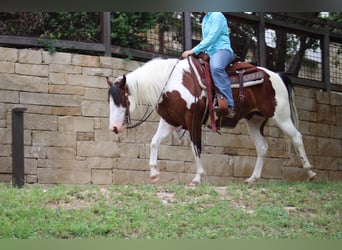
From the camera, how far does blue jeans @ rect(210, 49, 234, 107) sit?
18.7ft

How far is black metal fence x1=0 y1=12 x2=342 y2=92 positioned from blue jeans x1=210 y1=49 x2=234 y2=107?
1172mm

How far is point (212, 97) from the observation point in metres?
5.75

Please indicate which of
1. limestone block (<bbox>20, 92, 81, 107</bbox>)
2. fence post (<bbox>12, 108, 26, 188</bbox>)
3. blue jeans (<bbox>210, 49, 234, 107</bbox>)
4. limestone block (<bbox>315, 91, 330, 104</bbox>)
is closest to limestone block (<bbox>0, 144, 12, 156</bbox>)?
limestone block (<bbox>20, 92, 81, 107</bbox>)

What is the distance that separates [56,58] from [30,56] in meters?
0.22

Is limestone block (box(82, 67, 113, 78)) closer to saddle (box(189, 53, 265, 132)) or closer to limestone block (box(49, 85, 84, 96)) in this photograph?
limestone block (box(49, 85, 84, 96))

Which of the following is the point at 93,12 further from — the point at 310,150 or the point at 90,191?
the point at 310,150

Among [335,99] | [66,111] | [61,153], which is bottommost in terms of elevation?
[61,153]

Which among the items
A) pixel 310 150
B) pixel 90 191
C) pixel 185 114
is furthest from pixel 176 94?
pixel 310 150

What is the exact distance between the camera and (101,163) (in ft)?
21.0

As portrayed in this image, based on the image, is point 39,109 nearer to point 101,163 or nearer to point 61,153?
point 61,153

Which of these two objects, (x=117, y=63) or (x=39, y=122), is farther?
(x=117, y=63)

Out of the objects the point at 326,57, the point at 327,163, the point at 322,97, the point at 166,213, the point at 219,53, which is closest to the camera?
the point at 166,213

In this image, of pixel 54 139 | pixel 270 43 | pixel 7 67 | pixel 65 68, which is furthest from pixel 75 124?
pixel 270 43
